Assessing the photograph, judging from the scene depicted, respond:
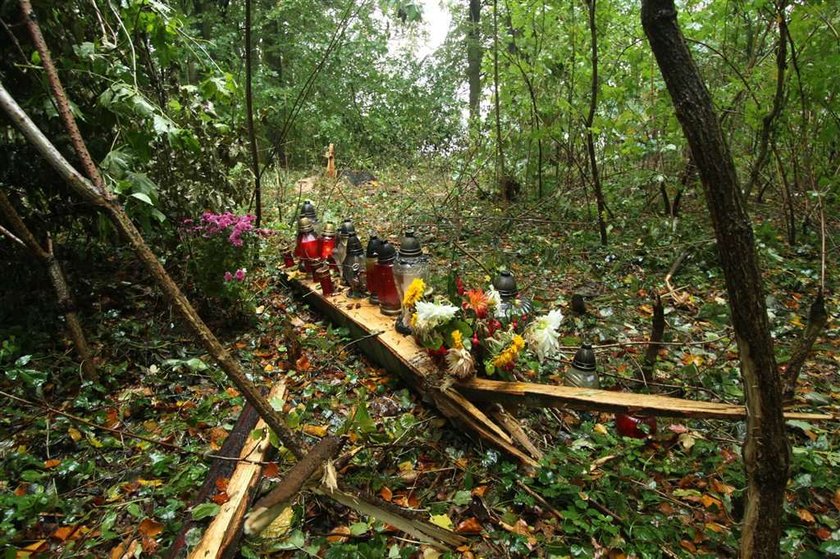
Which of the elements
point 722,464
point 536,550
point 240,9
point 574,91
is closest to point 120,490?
point 536,550

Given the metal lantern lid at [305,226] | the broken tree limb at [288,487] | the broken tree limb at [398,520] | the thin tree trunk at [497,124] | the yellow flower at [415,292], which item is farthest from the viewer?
the thin tree trunk at [497,124]

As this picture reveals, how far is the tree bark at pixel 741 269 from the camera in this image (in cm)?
81

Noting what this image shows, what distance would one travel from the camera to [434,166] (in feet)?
23.6

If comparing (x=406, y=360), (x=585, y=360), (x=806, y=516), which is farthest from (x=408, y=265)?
(x=806, y=516)

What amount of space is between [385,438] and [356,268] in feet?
4.25

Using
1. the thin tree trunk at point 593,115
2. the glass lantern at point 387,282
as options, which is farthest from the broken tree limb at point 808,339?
the thin tree trunk at point 593,115

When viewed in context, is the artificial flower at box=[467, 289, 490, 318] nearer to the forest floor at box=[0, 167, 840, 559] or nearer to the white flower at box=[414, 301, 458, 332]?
the white flower at box=[414, 301, 458, 332]

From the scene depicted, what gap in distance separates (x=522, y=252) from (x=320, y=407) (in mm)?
2403

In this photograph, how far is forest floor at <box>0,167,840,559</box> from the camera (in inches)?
52.7

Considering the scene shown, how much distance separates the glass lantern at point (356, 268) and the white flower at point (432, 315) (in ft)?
3.30

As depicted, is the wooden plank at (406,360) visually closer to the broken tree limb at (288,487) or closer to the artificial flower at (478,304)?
the artificial flower at (478,304)

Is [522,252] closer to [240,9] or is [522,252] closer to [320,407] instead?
[320,407]

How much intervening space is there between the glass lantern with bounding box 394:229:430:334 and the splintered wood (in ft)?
0.36

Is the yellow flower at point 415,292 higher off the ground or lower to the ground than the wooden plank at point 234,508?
higher
